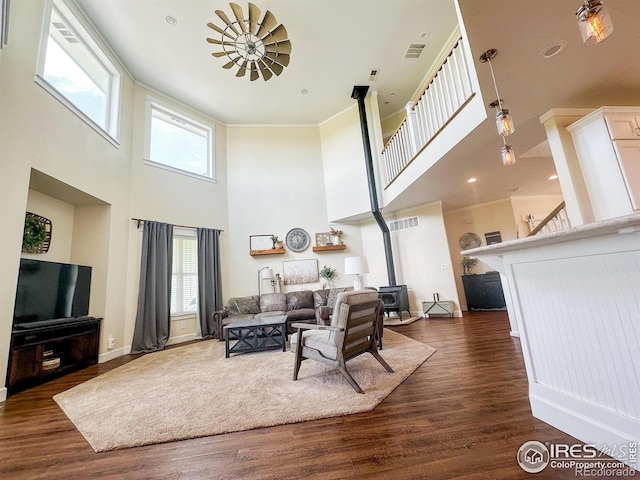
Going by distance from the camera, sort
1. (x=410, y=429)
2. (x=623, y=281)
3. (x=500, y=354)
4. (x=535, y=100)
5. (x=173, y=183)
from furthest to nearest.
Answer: (x=173, y=183) < (x=500, y=354) < (x=535, y=100) < (x=410, y=429) < (x=623, y=281)

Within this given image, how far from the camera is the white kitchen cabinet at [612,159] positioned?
7.73ft

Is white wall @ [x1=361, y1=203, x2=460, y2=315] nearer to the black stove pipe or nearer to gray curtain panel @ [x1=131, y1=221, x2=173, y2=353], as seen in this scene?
the black stove pipe

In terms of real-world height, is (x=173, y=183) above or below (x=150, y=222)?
above

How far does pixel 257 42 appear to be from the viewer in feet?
12.7

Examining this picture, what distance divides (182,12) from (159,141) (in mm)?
2503

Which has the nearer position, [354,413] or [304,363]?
[354,413]

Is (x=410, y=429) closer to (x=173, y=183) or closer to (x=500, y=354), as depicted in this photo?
(x=500, y=354)

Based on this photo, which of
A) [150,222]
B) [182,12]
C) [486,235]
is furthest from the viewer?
[486,235]

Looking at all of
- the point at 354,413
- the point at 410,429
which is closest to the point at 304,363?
the point at 354,413

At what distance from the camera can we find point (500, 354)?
9.24 ft

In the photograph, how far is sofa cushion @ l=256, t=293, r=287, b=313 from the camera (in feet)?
17.6

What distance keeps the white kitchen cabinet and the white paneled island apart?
178cm

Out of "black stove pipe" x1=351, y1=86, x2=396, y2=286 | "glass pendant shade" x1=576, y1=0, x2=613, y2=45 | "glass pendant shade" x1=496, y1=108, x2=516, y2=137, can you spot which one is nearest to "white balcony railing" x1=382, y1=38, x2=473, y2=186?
"black stove pipe" x1=351, y1=86, x2=396, y2=286

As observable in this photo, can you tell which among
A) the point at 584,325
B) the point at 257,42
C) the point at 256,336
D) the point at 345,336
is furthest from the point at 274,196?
the point at 584,325
